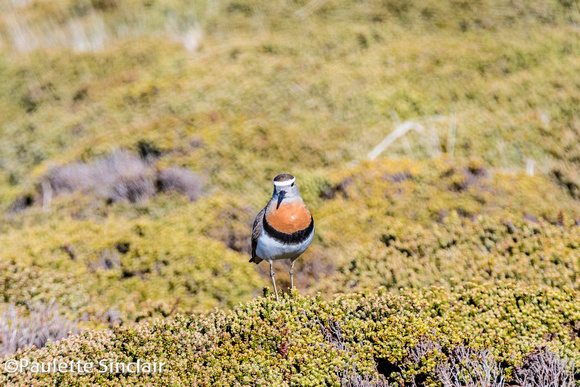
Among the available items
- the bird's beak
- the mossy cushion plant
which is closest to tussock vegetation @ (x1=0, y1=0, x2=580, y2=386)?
the mossy cushion plant

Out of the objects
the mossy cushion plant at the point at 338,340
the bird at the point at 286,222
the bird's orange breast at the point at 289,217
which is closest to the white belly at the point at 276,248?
the bird at the point at 286,222

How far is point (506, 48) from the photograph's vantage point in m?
14.4

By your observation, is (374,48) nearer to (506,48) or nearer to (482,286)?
(506,48)

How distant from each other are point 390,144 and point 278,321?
7411mm

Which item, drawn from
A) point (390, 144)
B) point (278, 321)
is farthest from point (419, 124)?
point (278, 321)

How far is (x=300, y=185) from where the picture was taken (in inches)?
383

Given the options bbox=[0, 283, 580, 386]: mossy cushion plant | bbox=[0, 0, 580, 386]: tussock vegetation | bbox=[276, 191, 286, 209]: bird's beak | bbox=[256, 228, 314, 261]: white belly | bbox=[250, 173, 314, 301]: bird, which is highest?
bbox=[276, 191, 286, 209]: bird's beak

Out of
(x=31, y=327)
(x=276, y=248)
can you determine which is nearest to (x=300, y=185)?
(x=276, y=248)

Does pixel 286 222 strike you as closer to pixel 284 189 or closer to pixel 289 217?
pixel 289 217

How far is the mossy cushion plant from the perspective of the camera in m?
4.44

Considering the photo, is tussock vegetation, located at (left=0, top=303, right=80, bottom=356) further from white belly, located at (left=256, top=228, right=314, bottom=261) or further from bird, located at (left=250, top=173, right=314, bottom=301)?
bird, located at (left=250, top=173, right=314, bottom=301)

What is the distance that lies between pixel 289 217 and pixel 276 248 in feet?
1.32

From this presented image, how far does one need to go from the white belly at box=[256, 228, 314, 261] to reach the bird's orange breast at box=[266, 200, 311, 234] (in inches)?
7.2

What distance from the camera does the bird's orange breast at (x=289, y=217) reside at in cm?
458
